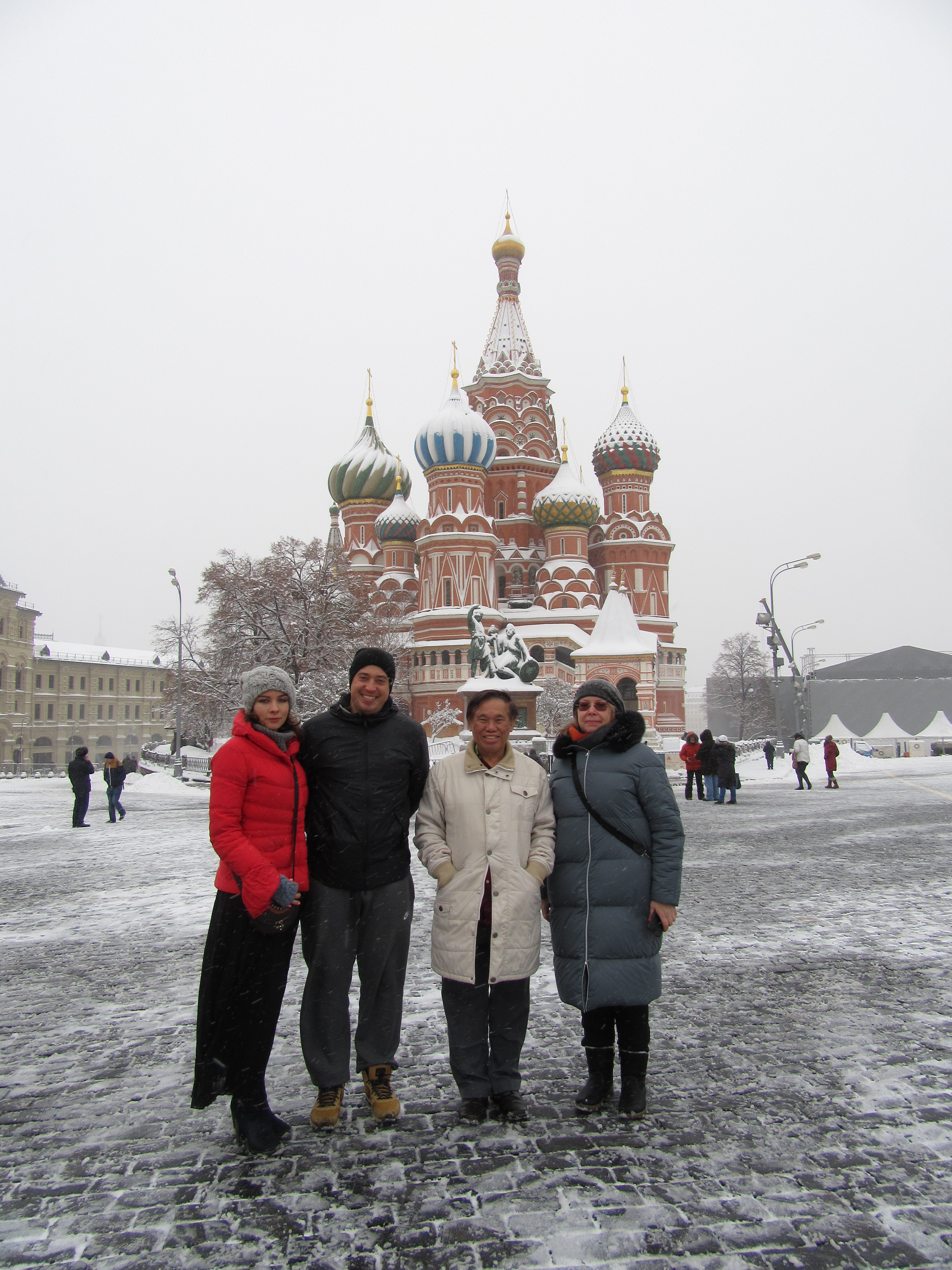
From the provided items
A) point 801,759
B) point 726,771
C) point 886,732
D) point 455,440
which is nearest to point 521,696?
point 801,759

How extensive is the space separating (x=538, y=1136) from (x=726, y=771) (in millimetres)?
14487

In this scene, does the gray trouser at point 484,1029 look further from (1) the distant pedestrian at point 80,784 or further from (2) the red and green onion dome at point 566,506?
(2) the red and green onion dome at point 566,506

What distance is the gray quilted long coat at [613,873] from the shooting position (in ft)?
11.5

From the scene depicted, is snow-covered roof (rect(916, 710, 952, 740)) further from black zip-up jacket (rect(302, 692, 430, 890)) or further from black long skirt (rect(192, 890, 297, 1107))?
black long skirt (rect(192, 890, 297, 1107))

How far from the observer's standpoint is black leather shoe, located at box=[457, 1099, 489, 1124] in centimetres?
346

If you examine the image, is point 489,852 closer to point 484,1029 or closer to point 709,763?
point 484,1029

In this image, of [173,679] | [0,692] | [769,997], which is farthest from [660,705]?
[769,997]

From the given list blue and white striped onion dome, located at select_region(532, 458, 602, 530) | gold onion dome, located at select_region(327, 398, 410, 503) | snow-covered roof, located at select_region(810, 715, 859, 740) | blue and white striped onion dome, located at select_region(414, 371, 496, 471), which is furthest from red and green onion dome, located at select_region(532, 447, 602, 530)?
snow-covered roof, located at select_region(810, 715, 859, 740)

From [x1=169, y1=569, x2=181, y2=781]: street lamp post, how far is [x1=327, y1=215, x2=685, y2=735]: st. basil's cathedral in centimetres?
1343

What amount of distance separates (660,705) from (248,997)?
44478 millimetres

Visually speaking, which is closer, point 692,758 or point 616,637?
→ point 692,758

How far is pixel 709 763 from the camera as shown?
17.6 metres

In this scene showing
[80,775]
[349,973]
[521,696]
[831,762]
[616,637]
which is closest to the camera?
[349,973]

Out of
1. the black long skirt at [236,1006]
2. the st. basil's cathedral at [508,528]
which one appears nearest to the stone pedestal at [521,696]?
the st. basil's cathedral at [508,528]
